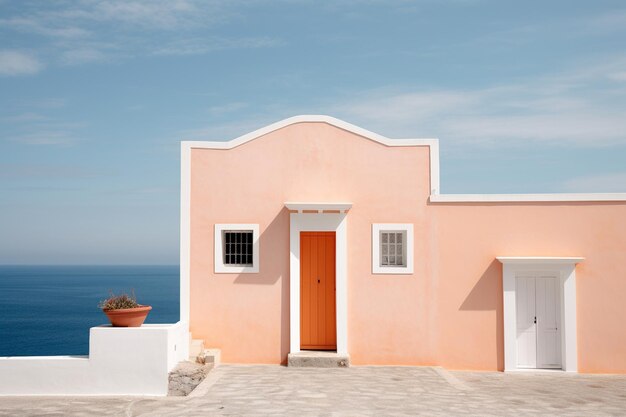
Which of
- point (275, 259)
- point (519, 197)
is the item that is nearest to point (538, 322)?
point (519, 197)

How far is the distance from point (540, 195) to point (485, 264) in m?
1.93

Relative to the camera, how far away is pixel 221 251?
1340 centimetres

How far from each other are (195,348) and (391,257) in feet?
15.4

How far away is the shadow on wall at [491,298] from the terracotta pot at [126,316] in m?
6.80

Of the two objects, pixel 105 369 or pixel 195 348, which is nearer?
pixel 105 369

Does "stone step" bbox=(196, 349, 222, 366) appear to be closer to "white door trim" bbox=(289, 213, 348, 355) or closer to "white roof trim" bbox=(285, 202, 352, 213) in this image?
"white door trim" bbox=(289, 213, 348, 355)

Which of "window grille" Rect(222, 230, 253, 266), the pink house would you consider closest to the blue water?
"window grille" Rect(222, 230, 253, 266)

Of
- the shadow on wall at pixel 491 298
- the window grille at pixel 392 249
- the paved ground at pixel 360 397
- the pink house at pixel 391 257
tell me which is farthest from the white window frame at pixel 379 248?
Answer: the paved ground at pixel 360 397

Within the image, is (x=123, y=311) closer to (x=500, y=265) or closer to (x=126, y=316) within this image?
(x=126, y=316)

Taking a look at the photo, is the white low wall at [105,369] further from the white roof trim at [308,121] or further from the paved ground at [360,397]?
A: the white roof trim at [308,121]

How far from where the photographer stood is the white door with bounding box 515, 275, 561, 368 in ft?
43.5

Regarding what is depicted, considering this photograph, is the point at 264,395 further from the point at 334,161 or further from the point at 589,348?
the point at 589,348

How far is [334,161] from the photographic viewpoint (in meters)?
13.5

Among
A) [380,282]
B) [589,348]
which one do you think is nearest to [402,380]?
[380,282]
